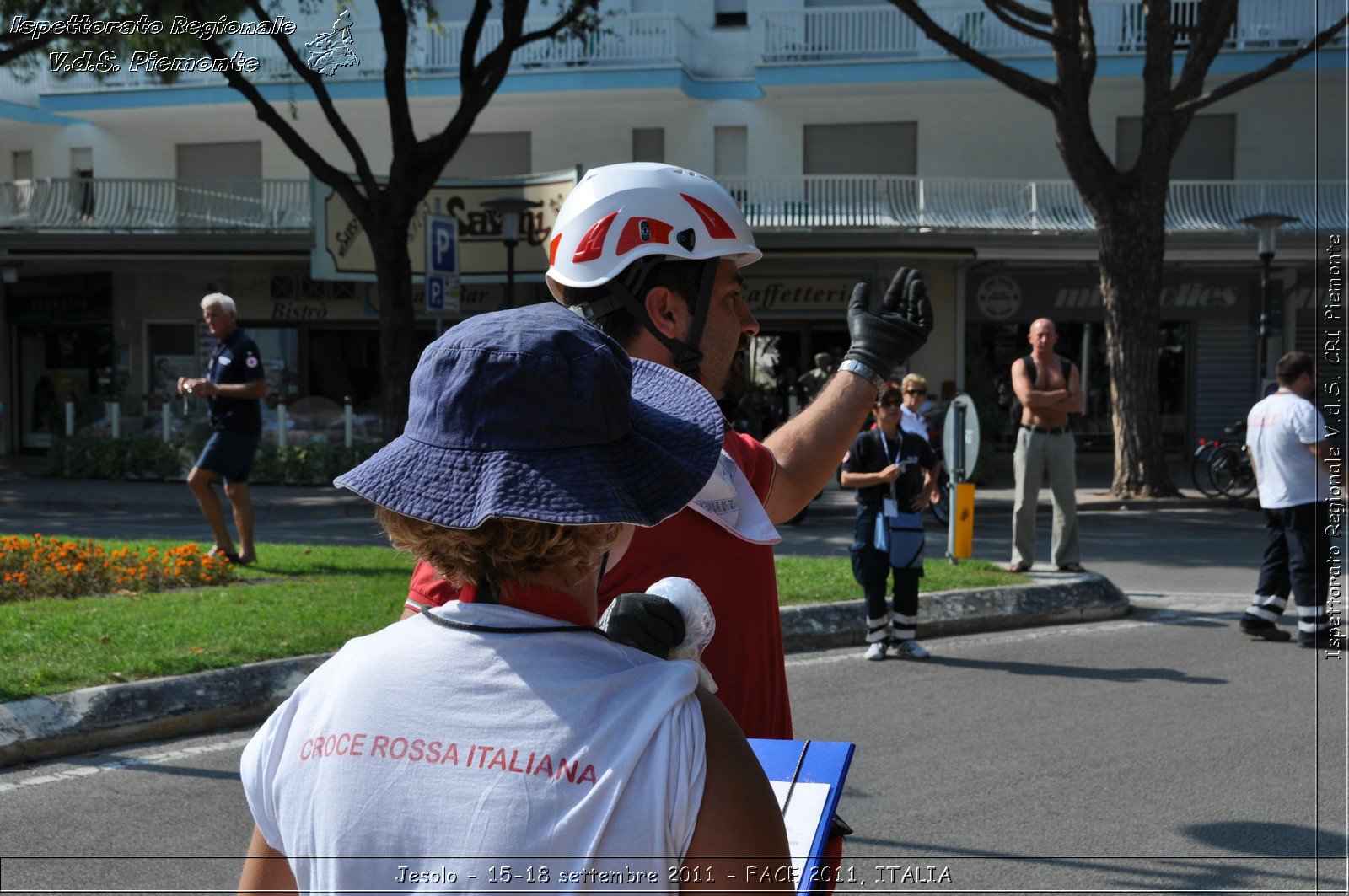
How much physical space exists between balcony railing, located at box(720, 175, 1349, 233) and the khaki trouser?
12.2 meters

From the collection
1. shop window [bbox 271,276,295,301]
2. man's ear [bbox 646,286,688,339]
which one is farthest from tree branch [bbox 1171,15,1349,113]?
shop window [bbox 271,276,295,301]

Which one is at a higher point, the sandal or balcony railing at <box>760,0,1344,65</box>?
balcony railing at <box>760,0,1344,65</box>

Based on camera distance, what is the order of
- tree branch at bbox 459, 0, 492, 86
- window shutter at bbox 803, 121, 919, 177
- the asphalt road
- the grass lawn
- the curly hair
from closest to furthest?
the curly hair → the asphalt road → the grass lawn → tree branch at bbox 459, 0, 492, 86 → window shutter at bbox 803, 121, 919, 177

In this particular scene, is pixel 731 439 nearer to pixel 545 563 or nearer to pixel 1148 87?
pixel 545 563

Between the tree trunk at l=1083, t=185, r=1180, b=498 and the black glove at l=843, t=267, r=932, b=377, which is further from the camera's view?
the tree trunk at l=1083, t=185, r=1180, b=498

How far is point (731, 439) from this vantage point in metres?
2.04

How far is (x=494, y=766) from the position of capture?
3.90ft

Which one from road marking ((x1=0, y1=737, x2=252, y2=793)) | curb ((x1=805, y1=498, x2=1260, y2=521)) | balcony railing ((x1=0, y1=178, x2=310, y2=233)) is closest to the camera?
road marking ((x1=0, y1=737, x2=252, y2=793))

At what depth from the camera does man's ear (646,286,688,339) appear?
6.74 ft

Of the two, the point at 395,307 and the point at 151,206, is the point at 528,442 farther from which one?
the point at 151,206

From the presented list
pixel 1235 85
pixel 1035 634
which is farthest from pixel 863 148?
pixel 1035 634

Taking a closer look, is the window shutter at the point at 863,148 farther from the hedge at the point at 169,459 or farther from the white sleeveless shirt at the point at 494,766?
the white sleeveless shirt at the point at 494,766

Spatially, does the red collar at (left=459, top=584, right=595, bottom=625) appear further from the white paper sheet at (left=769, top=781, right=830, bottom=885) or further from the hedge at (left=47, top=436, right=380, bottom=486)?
the hedge at (left=47, top=436, right=380, bottom=486)

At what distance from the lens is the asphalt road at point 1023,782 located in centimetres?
395
